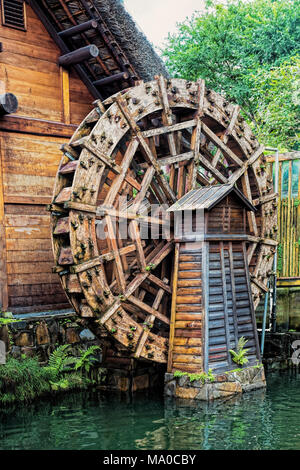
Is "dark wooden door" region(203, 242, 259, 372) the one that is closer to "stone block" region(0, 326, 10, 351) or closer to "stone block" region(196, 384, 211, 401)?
"stone block" region(196, 384, 211, 401)

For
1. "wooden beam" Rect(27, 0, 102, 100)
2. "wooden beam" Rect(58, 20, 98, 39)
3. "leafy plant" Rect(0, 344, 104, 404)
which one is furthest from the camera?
"wooden beam" Rect(27, 0, 102, 100)

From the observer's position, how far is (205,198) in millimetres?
7629

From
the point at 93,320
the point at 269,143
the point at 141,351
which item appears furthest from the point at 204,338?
the point at 269,143

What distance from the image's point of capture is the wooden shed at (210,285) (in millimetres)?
7219

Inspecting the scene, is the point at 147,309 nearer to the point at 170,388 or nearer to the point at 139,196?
the point at 170,388

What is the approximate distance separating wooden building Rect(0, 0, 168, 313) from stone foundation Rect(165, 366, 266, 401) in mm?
2376

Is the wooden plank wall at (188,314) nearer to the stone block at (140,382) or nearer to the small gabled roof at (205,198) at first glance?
the small gabled roof at (205,198)

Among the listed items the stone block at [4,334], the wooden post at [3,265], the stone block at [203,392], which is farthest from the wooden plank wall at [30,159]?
the stone block at [203,392]

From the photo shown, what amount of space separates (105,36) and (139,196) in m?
2.77

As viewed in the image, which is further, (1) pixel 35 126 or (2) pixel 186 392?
(1) pixel 35 126

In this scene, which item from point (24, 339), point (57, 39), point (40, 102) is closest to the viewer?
point (24, 339)

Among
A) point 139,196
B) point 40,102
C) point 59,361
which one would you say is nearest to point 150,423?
point 59,361

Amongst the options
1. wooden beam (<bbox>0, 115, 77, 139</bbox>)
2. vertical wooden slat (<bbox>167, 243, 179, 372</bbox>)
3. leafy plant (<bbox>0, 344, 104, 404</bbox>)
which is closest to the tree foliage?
wooden beam (<bbox>0, 115, 77, 139</bbox>)

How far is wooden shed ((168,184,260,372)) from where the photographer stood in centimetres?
722
